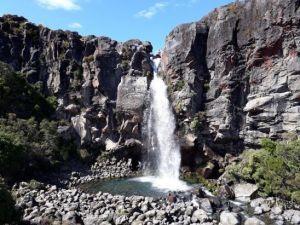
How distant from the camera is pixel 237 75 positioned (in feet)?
149

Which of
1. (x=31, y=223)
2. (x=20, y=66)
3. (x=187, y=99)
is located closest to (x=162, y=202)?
(x=31, y=223)

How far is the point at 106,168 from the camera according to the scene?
48.5 metres

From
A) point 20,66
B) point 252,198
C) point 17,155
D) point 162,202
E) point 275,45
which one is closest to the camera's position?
point 162,202

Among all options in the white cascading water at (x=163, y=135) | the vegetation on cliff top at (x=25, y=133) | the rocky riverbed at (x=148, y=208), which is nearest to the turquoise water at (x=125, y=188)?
the rocky riverbed at (x=148, y=208)

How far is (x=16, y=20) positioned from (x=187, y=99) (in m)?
35.1

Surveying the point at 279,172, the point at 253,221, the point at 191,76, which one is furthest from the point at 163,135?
the point at 253,221

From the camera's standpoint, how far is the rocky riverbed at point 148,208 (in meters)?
27.7

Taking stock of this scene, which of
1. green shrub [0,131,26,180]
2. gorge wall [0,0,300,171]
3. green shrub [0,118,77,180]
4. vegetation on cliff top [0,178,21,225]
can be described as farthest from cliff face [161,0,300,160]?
vegetation on cliff top [0,178,21,225]

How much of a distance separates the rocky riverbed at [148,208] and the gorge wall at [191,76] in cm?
1115

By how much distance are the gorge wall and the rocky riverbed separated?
439 inches

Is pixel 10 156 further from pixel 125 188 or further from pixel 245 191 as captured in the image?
pixel 245 191

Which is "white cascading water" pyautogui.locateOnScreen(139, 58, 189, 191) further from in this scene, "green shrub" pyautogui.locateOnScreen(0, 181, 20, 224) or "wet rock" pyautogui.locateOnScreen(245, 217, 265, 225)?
"green shrub" pyautogui.locateOnScreen(0, 181, 20, 224)

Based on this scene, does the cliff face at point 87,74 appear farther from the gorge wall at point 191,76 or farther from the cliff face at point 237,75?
the cliff face at point 237,75

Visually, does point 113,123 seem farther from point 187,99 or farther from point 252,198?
point 252,198
